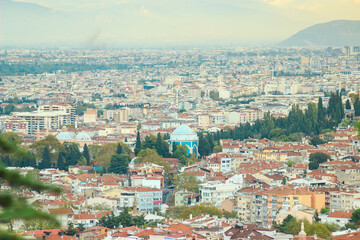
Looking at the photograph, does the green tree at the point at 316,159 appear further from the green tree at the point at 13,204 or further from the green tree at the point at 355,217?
the green tree at the point at 13,204

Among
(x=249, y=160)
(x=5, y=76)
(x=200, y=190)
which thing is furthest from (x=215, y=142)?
(x=5, y=76)

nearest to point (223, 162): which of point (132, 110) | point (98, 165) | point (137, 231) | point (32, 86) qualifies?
point (98, 165)

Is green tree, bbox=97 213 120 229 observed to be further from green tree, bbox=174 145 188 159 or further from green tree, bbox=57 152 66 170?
green tree, bbox=174 145 188 159

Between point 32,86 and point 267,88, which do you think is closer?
point 267,88

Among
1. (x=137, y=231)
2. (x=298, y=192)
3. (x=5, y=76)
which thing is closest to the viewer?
(x=137, y=231)

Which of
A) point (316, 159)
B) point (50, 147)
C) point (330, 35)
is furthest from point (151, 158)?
point (330, 35)

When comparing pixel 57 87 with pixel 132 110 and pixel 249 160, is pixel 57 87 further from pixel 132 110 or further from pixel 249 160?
pixel 249 160

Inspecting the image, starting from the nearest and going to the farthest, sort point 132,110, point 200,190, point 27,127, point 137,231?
point 137,231, point 200,190, point 27,127, point 132,110
